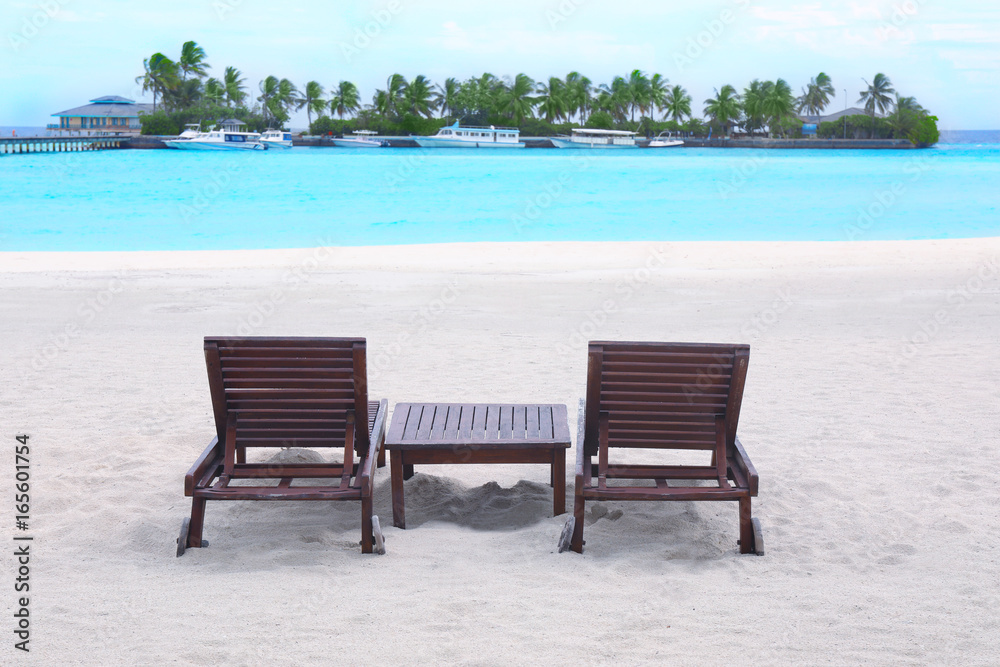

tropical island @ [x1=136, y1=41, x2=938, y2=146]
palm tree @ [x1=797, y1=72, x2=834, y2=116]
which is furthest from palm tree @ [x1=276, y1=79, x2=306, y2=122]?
palm tree @ [x1=797, y1=72, x2=834, y2=116]

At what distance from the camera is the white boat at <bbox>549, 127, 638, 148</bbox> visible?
100250 mm

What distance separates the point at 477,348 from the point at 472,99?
A: 105 metres

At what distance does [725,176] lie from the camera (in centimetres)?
5594

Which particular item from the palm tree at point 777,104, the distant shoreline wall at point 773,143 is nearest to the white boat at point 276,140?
the distant shoreline wall at point 773,143

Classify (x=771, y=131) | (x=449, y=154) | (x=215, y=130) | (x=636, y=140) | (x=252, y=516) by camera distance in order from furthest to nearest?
1. (x=771, y=131)
2. (x=636, y=140)
3. (x=215, y=130)
4. (x=449, y=154)
5. (x=252, y=516)

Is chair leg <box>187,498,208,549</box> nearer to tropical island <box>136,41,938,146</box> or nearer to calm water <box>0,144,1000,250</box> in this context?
calm water <box>0,144,1000,250</box>

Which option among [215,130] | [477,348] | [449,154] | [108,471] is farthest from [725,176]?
[215,130]

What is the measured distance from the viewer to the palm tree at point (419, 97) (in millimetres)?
108188

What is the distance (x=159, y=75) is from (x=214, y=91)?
261 inches

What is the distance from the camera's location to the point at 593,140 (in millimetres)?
100812

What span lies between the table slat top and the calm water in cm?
2028

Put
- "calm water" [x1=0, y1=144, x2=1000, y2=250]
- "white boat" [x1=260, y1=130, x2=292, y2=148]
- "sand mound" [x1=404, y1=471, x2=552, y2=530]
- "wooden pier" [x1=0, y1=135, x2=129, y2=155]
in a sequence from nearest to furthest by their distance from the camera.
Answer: "sand mound" [x1=404, y1=471, x2=552, y2=530]
"calm water" [x1=0, y1=144, x2=1000, y2=250]
"wooden pier" [x1=0, y1=135, x2=129, y2=155]
"white boat" [x1=260, y1=130, x2=292, y2=148]

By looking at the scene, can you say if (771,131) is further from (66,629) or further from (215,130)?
(66,629)

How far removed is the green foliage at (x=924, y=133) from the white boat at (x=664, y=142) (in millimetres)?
33647
